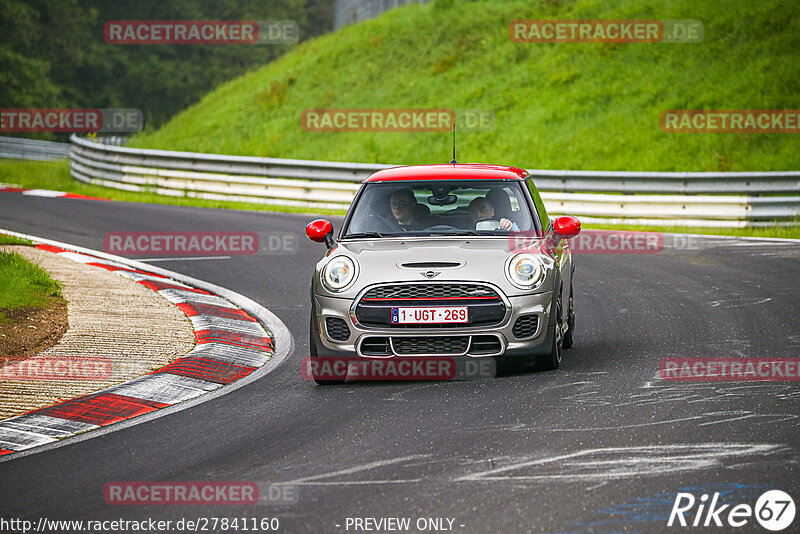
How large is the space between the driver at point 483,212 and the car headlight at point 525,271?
0.75m

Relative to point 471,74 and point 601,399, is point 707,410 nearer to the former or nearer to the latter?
point 601,399

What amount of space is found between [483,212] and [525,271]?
1.05 metres

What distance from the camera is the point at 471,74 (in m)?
32.6

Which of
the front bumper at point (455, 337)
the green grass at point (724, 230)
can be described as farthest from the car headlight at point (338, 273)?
the green grass at point (724, 230)

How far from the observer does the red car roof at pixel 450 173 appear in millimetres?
9156

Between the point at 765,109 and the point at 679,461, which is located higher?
the point at 765,109

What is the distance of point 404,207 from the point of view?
905cm

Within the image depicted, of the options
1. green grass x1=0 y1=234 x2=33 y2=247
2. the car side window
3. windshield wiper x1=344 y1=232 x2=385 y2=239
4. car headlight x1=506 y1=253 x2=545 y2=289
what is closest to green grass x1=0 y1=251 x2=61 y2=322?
green grass x1=0 y1=234 x2=33 y2=247

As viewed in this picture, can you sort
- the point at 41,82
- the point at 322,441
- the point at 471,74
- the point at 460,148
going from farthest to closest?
the point at 41,82 < the point at 471,74 < the point at 460,148 < the point at 322,441

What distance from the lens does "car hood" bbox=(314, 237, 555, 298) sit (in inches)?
312

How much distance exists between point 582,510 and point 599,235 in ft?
44.5

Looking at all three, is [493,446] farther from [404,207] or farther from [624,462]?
[404,207]

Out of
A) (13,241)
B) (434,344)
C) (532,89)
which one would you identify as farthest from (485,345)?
(532,89)

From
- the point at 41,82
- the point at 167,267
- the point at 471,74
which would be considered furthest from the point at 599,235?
the point at 41,82
